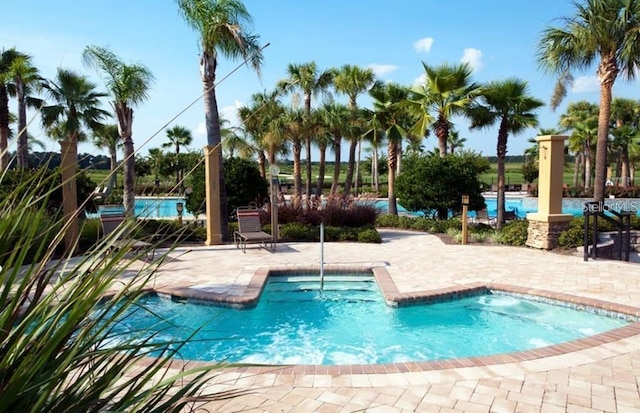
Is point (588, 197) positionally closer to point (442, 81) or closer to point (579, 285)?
point (442, 81)

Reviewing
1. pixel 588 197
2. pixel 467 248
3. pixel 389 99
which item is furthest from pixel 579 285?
pixel 588 197

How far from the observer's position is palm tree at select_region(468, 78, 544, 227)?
48.6 feet

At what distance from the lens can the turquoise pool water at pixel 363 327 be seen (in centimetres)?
548

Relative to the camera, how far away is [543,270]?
8656 mm

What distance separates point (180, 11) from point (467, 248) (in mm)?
9579

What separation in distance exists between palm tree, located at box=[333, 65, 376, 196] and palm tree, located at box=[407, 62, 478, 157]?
6916 mm

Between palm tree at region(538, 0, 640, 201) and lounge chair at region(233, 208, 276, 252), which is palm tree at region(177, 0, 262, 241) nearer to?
lounge chair at region(233, 208, 276, 252)

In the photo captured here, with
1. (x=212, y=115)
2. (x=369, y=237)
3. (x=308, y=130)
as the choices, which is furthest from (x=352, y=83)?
(x=369, y=237)

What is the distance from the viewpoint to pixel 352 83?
2298 centimetres

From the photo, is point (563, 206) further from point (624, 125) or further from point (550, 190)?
point (550, 190)

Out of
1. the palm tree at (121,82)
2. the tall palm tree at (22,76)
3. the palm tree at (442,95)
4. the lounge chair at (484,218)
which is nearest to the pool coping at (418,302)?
the palm tree at (121,82)

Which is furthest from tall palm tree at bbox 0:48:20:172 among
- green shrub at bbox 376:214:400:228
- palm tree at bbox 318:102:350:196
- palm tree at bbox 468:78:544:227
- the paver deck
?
palm tree at bbox 468:78:544:227

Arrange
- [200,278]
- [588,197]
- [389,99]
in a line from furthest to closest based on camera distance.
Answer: [588,197]
[389,99]
[200,278]

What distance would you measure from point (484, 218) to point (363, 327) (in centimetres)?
1272
